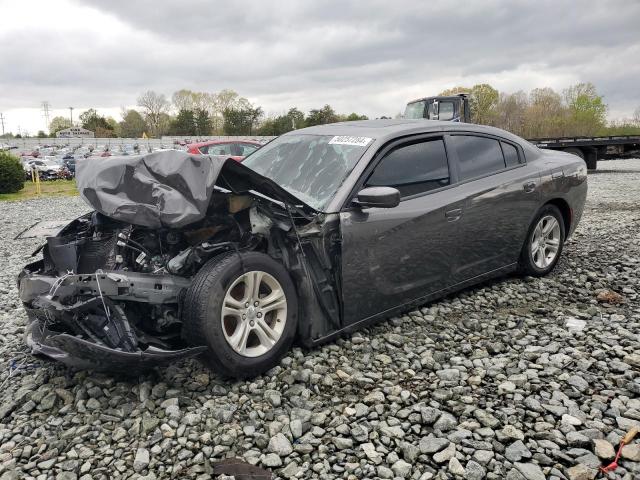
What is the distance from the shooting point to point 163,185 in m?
3.17

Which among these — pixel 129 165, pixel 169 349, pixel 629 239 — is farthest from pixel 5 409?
pixel 629 239

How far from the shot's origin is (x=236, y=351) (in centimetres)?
311

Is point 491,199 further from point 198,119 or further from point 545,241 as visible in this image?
point 198,119

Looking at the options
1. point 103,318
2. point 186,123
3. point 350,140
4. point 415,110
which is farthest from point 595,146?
point 186,123

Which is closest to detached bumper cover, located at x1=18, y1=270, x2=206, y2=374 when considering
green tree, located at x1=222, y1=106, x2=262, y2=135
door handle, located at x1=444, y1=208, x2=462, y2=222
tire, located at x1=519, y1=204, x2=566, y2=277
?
door handle, located at x1=444, y1=208, x2=462, y2=222

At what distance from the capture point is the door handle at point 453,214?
405cm

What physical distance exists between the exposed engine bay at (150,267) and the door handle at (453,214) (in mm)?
1092

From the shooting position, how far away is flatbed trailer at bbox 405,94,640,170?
15.5 metres

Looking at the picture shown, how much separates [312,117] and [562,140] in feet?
169

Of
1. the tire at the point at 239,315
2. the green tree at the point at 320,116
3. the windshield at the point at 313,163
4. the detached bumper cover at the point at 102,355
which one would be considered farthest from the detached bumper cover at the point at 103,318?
the green tree at the point at 320,116

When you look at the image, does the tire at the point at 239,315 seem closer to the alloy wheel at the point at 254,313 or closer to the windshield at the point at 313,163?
the alloy wheel at the point at 254,313

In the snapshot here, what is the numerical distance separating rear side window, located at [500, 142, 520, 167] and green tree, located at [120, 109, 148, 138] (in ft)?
318

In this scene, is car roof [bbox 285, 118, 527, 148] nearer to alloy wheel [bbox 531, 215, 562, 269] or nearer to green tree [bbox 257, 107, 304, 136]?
alloy wheel [bbox 531, 215, 562, 269]

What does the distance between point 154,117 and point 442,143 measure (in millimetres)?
100923
